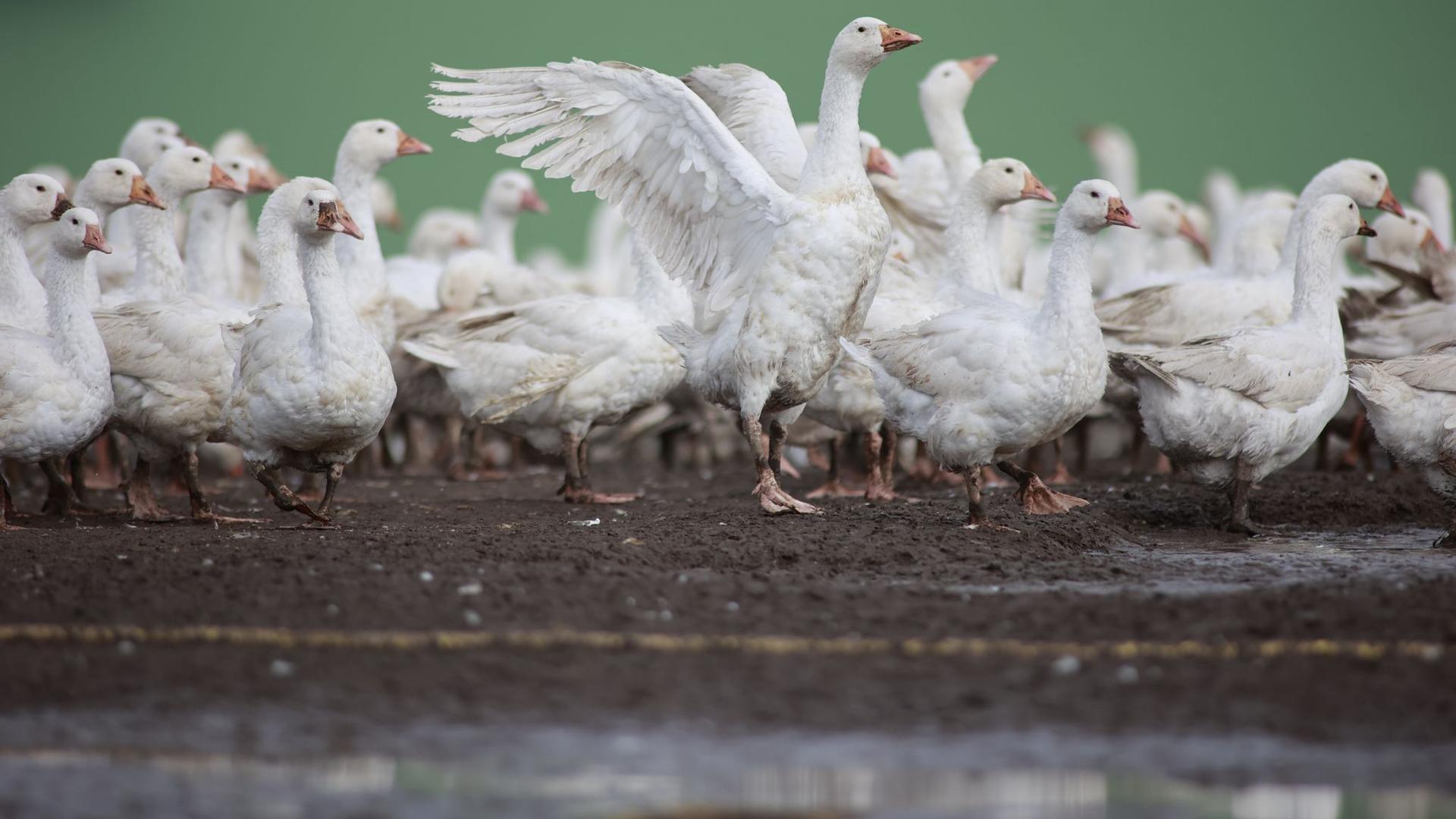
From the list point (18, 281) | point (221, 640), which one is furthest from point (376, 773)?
point (18, 281)

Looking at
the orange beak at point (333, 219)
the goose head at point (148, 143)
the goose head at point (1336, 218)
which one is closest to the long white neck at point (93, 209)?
the orange beak at point (333, 219)

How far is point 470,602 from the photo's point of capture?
4941 mm

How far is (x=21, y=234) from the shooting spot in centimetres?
828

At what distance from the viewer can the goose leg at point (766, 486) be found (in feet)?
24.0

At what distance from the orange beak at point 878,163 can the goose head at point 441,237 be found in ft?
20.6

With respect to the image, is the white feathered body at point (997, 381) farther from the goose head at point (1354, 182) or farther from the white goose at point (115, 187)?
the white goose at point (115, 187)

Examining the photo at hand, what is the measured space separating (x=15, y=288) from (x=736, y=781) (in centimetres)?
617

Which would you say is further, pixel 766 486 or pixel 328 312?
pixel 766 486

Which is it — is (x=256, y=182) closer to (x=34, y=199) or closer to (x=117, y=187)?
(x=117, y=187)

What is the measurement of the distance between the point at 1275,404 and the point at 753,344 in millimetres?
2470

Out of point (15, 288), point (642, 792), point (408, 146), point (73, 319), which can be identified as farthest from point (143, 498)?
point (642, 792)

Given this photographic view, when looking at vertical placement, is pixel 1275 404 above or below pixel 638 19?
below

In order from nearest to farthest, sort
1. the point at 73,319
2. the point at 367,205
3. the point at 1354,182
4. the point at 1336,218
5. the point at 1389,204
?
1. the point at 73,319
2. the point at 1336,218
3. the point at 1354,182
4. the point at 1389,204
5. the point at 367,205

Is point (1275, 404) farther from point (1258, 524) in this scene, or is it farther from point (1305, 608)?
point (1305, 608)
